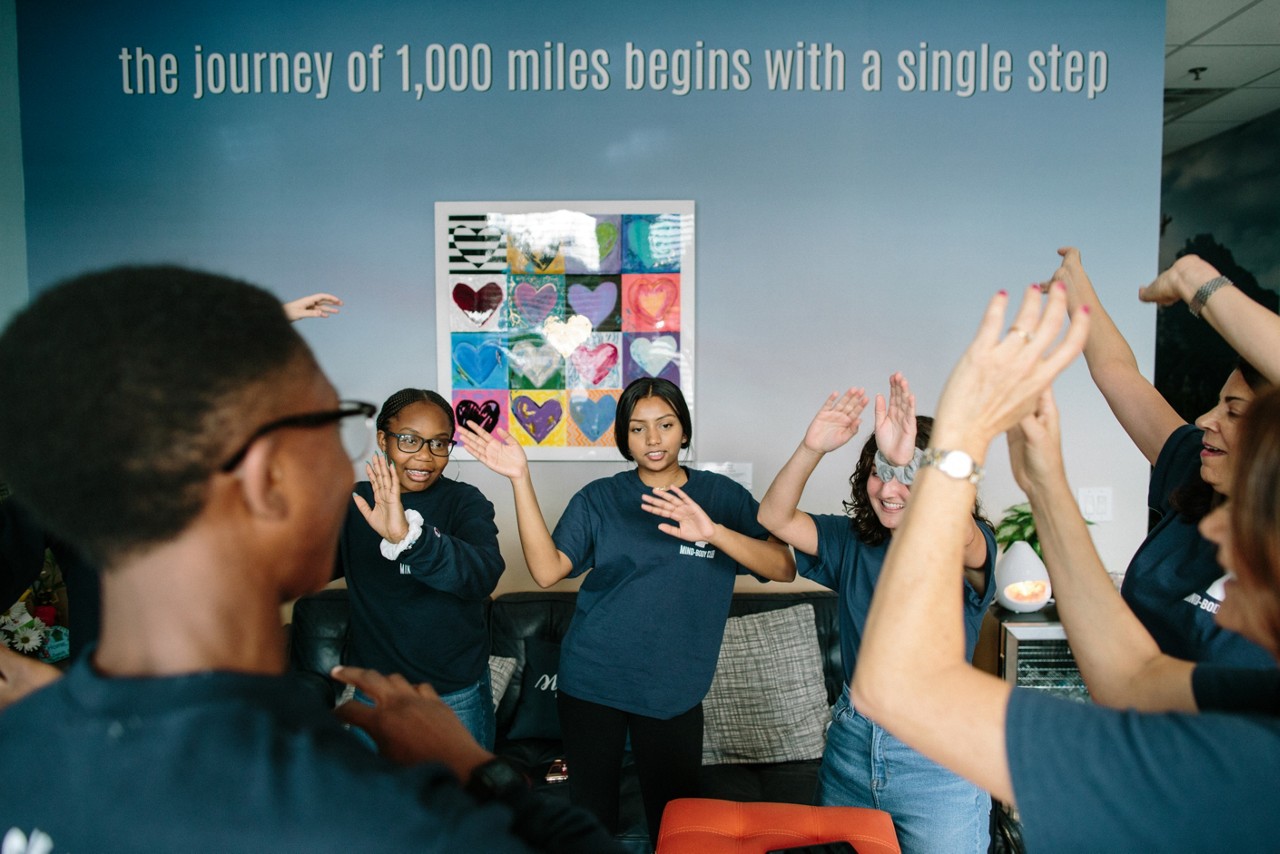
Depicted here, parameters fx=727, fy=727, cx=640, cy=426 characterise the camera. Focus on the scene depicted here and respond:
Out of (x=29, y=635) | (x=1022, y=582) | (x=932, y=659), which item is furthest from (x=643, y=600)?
(x=29, y=635)

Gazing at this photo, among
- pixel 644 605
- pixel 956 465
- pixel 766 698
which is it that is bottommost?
pixel 766 698

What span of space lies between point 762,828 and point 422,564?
3.62 feet

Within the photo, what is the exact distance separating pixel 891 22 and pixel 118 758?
3551 millimetres

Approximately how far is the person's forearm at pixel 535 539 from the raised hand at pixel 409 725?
47.6 inches

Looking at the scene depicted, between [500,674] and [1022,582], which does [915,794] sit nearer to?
[1022,582]

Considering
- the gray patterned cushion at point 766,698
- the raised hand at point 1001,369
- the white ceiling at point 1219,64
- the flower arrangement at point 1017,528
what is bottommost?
the gray patterned cushion at point 766,698

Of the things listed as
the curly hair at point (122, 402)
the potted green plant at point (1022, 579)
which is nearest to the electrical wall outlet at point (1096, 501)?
the potted green plant at point (1022, 579)

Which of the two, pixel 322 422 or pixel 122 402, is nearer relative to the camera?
pixel 122 402

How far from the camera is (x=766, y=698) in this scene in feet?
9.51

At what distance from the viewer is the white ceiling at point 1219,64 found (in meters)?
3.17

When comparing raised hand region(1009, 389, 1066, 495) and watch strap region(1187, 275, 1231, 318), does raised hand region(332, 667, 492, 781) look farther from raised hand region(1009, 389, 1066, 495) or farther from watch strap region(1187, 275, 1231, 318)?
watch strap region(1187, 275, 1231, 318)

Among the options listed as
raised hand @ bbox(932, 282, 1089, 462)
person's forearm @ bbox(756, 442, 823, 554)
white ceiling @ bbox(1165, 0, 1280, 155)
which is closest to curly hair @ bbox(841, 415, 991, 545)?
person's forearm @ bbox(756, 442, 823, 554)

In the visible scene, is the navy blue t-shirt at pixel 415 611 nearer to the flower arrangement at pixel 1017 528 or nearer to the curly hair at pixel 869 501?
the curly hair at pixel 869 501

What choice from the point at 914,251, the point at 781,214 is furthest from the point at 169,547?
the point at 914,251
